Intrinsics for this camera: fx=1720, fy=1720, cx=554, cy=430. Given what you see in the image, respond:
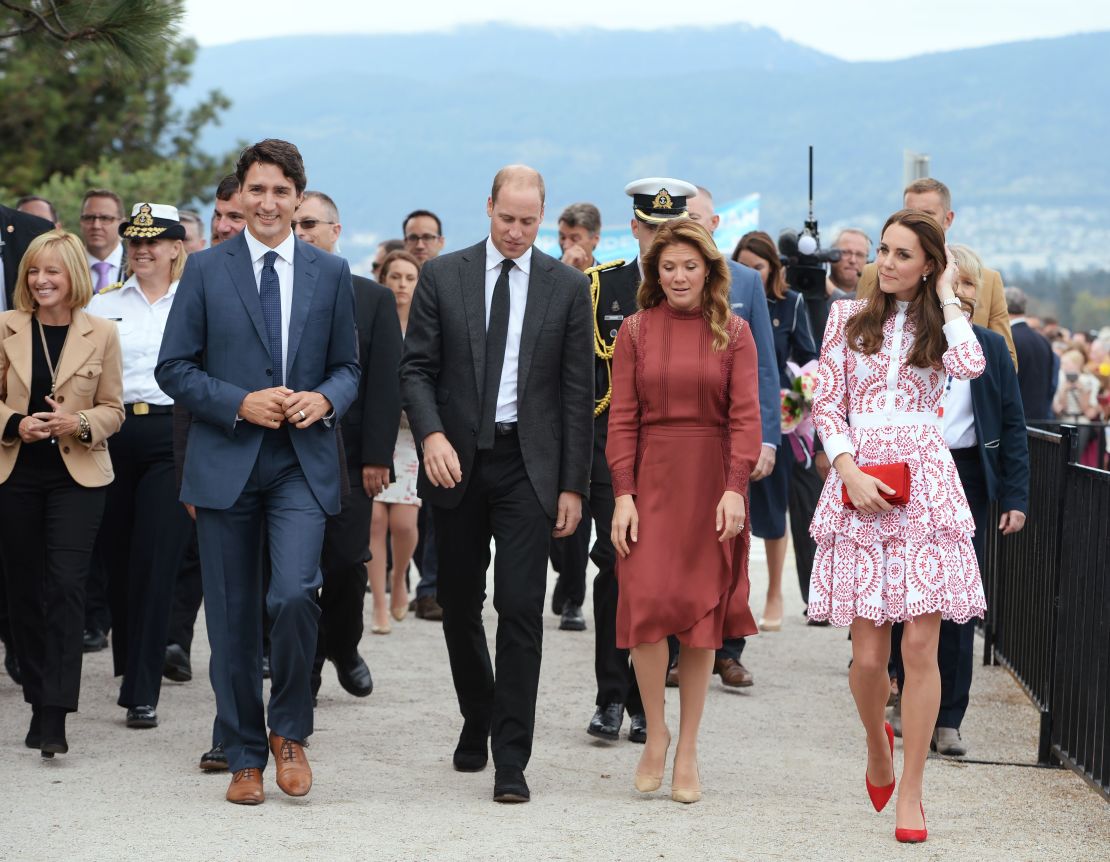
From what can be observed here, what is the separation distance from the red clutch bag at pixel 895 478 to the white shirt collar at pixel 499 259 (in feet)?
5.13

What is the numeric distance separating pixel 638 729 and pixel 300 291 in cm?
251

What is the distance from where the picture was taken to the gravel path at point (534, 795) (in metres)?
5.67

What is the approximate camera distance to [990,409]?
24.3 ft

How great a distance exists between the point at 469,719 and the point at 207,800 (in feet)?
3.74

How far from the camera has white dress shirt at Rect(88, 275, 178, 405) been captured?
8070 millimetres

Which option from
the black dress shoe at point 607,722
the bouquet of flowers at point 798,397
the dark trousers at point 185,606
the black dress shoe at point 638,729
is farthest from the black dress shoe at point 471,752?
the bouquet of flowers at point 798,397

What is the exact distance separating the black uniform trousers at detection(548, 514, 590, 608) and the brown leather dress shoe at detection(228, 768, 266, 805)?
10.1 ft

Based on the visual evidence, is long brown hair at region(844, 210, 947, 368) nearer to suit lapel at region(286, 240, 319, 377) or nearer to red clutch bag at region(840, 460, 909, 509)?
red clutch bag at region(840, 460, 909, 509)

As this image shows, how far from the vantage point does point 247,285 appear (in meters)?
6.31

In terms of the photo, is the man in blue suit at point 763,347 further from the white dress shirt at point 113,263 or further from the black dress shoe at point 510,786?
the white dress shirt at point 113,263

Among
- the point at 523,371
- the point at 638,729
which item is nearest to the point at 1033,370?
the point at 638,729

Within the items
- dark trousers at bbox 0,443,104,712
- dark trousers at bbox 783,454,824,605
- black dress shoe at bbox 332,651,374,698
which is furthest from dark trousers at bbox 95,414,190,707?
dark trousers at bbox 783,454,824,605

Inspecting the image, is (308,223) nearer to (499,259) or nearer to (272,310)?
(499,259)

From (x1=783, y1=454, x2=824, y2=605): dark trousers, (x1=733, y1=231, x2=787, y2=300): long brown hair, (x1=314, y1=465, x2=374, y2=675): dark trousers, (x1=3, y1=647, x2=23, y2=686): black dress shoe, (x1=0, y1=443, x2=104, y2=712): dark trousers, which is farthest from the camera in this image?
(x1=783, y1=454, x2=824, y2=605): dark trousers
